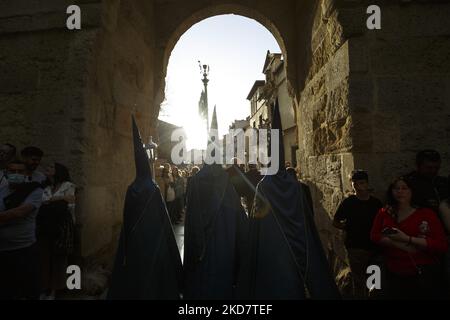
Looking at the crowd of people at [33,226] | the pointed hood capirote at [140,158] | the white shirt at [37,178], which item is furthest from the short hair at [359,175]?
the white shirt at [37,178]

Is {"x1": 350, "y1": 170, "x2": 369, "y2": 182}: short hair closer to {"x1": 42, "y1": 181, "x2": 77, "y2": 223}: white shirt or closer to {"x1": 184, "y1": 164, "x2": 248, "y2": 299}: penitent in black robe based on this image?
{"x1": 184, "y1": 164, "x2": 248, "y2": 299}: penitent in black robe

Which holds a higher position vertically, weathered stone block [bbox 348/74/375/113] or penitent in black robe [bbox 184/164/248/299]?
weathered stone block [bbox 348/74/375/113]

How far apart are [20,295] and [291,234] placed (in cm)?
230

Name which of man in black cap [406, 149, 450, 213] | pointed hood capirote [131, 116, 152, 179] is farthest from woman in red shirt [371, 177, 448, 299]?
pointed hood capirote [131, 116, 152, 179]

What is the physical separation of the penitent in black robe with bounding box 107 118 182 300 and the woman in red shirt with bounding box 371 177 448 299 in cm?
170

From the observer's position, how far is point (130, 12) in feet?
14.3

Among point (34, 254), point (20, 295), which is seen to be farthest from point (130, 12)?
point (20, 295)

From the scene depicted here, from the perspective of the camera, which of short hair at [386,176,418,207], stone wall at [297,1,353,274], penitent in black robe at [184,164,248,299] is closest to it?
short hair at [386,176,418,207]

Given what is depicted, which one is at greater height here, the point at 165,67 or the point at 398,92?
the point at 165,67

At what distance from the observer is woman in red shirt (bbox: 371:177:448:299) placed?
207 cm

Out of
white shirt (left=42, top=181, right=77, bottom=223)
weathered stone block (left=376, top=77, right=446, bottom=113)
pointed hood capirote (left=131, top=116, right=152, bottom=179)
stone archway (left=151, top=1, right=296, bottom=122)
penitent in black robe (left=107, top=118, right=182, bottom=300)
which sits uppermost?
stone archway (left=151, top=1, right=296, bottom=122)

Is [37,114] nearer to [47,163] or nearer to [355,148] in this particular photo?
[47,163]

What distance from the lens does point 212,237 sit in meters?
2.57

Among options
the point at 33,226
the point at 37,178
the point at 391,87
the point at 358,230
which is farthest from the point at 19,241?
the point at 391,87
